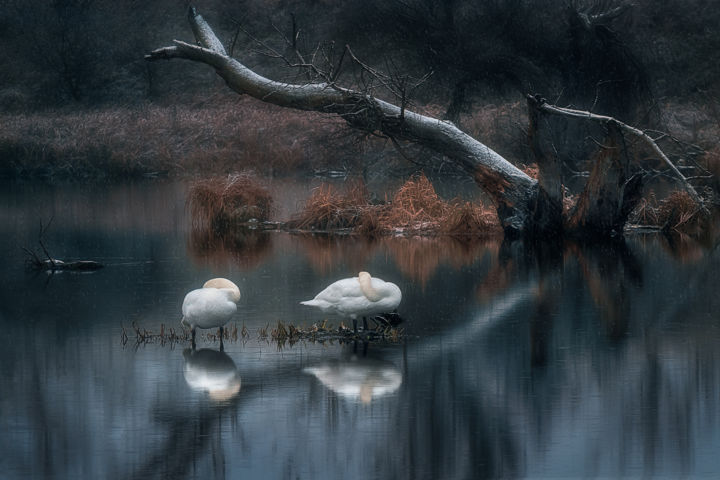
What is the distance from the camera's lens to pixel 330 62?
687 inches

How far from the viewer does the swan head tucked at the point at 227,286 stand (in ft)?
32.7

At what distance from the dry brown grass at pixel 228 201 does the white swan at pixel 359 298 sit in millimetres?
10697

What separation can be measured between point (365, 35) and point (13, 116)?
1817 centimetres

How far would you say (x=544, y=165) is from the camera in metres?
17.7

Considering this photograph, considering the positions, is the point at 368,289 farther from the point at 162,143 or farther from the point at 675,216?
the point at 162,143

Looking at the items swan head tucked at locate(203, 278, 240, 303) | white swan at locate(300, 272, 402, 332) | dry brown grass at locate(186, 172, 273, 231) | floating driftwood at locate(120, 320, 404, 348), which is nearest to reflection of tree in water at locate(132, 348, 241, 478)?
swan head tucked at locate(203, 278, 240, 303)

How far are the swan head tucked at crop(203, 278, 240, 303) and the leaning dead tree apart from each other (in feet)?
25.5

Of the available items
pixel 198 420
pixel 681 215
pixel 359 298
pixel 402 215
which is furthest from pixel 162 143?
pixel 198 420

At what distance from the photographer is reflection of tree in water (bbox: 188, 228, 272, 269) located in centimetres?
1625

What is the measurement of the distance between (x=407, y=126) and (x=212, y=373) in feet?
31.4

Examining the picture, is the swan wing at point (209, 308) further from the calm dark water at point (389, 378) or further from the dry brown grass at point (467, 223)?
the dry brown grass at point (467, 223)

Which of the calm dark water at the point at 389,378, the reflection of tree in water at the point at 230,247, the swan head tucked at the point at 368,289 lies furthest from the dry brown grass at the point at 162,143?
the swan head tucked at the point at 368,289

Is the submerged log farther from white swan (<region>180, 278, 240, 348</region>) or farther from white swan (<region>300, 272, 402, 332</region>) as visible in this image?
white swan (<region>180, 278, 240, 348</region>)

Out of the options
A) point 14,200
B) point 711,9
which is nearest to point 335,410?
point 14,200
